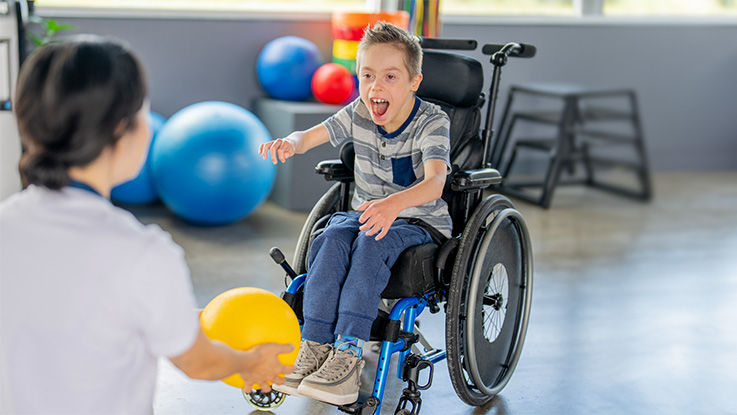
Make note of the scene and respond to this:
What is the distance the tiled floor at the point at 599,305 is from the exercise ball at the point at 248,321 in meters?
0.64

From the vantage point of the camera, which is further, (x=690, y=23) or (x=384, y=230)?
(x=690, y=23)

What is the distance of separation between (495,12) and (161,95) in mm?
2203

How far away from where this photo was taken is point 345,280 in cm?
192

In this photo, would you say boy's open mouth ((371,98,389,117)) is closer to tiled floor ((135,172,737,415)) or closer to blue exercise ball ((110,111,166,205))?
tiled floor ((135,172,737,415))

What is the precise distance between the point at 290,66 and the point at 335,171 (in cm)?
222

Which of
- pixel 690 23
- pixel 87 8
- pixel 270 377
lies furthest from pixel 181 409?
pixel 690 23

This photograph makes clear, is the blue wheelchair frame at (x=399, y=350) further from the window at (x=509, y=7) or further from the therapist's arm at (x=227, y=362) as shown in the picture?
the window at (x=509, y=7)

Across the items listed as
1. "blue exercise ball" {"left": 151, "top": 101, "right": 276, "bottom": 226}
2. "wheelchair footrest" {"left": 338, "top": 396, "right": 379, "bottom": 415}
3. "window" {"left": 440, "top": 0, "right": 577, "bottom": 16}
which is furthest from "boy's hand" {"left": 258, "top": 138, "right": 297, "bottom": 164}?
"window" {"left": 440, "top": 0, "right": 577, "bottom": 16}

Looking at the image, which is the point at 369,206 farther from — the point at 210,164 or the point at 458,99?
the point at 210,164

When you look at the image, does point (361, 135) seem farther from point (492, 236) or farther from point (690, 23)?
point (690, 23)

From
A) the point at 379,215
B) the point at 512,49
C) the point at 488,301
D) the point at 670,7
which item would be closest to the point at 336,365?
the point at 379,215

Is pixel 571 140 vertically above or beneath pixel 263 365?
beneath

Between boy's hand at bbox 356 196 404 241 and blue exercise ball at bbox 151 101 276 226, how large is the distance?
1.95 meters

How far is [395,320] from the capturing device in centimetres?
189
